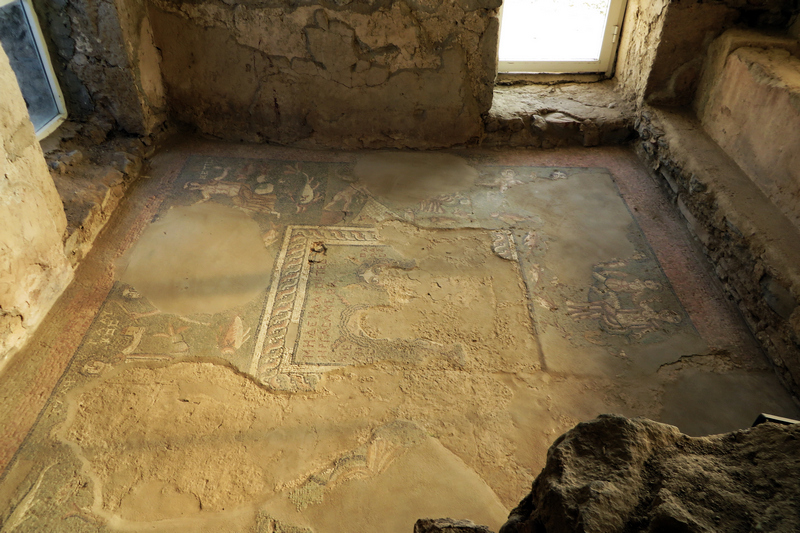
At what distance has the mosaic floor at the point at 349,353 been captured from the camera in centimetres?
173

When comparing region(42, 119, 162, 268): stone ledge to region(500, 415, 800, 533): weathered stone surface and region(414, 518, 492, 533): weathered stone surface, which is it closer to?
region(414, 518, 492, 533): weathered stone surface

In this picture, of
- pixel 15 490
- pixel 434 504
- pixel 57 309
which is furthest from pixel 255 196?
pixel 434 504

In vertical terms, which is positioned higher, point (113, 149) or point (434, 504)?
point (113, 149)

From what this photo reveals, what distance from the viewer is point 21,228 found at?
6.95ft

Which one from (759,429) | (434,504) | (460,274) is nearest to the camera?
(759,429)

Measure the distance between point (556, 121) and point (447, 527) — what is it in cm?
305

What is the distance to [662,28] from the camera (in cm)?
329

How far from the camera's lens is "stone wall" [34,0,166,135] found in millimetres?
3018

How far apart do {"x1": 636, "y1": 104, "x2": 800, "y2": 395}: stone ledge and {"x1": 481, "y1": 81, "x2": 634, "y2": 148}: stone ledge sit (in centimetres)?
25

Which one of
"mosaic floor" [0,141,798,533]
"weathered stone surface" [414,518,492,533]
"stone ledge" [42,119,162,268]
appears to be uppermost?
"weathered stone surface" [414,518,492,533]

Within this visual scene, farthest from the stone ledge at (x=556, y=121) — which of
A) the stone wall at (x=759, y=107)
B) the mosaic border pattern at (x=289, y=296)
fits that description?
the mosaic border pattern at (x=289, y=296)

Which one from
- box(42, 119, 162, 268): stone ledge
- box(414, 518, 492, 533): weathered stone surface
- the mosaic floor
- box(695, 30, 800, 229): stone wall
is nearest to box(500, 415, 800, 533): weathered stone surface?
box(414, 518, 492, 533): weathered stone surface

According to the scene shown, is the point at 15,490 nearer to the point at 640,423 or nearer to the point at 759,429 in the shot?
the point at 640,423

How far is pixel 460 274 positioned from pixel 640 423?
5.11 feet
